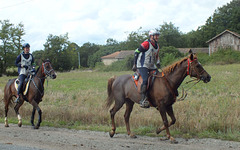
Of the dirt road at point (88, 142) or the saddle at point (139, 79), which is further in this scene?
the saddle at point (139, 79)

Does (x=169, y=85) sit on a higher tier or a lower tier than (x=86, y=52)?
lower

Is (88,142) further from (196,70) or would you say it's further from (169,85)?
(196,70)

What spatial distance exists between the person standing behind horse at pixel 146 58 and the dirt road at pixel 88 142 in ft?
4.03

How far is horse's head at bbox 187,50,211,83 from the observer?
6.92 m

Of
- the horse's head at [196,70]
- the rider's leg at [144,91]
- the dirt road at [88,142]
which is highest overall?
the horse's head at [196,70]

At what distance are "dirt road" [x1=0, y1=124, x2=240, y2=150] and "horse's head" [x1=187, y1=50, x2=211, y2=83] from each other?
1.65 meters

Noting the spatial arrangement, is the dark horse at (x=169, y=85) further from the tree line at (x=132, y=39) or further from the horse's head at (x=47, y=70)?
the tree line at (x=132, y=39)

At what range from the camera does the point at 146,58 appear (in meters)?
7.62

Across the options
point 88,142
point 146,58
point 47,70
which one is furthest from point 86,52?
point 88,142

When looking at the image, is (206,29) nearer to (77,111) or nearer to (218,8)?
(218,8)

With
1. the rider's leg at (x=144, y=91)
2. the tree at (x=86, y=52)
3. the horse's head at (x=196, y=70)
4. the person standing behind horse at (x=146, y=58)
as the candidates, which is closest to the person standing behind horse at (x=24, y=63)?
the person standing behind horse at (x=146, y=58)

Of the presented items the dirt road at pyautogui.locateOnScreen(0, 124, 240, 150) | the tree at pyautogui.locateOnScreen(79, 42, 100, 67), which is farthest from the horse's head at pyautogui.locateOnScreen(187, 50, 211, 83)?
the tree at pyautogui.locateOnScreen(79, 42, 100, 67)

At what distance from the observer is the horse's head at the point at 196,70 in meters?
6.92

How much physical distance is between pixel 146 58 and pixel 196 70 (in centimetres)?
148
